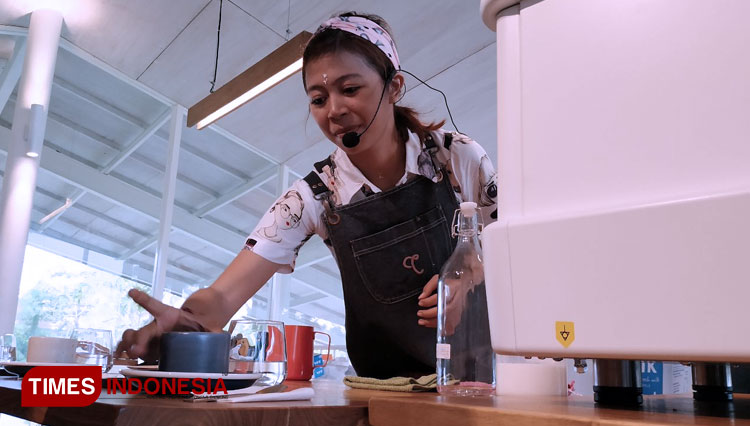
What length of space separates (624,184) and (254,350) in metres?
0.52

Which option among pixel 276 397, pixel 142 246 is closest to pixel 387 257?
pixel 276 397

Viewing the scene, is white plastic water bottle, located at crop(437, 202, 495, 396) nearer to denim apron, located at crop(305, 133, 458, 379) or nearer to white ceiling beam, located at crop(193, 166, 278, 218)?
denim apron, located at crop(305, 133, 458, 379)

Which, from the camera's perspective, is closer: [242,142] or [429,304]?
[429,304]

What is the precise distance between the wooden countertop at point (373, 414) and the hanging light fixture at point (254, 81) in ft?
7.01

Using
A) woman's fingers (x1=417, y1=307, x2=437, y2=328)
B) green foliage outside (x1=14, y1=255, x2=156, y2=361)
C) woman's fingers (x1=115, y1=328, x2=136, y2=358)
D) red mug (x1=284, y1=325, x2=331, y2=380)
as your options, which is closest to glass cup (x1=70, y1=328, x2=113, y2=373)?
woman's fingers (x1=115, y1=328, x2=136, y2=358)

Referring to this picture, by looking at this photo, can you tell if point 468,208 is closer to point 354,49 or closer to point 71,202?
point 354,49

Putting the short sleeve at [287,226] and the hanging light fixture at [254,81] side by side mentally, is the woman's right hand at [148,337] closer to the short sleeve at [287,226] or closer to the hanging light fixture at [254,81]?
the short sleeve at [287,226]

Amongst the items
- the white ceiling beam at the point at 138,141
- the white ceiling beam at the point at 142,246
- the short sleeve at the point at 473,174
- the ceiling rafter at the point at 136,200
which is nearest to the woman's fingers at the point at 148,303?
the short sleeve at the point at 473,174

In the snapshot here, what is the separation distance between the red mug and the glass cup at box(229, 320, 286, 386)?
1.38ft

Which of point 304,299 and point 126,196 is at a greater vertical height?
point 126,196

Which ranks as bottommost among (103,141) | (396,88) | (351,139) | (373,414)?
(373,414)

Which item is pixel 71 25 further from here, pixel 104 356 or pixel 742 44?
pixel 742 44

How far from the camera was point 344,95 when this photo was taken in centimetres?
130

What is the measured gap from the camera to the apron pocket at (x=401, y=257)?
136cm
